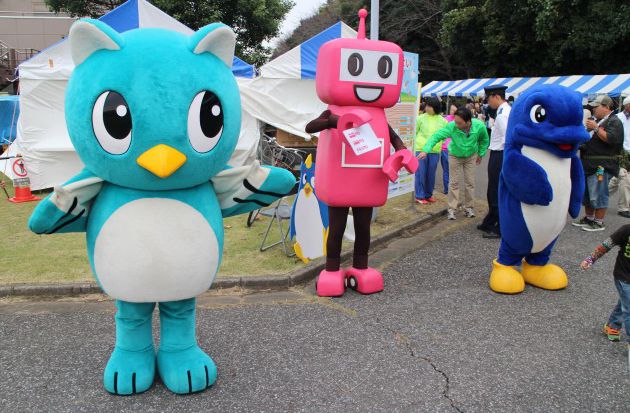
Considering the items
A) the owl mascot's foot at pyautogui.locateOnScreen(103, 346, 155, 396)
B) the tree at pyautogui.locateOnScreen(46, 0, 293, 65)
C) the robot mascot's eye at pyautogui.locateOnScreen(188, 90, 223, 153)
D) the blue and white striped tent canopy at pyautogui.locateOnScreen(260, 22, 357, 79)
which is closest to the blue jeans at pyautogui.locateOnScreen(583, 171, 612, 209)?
the robot mascot's eye at pyautogui.locateOnScreen(188, 90, 223, 153)

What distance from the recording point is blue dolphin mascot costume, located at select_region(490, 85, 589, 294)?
4037 millimetres

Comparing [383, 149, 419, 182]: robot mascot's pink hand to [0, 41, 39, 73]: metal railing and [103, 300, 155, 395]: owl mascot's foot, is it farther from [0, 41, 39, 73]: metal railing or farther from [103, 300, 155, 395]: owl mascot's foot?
[0, 41, 39, 73]: metal railing

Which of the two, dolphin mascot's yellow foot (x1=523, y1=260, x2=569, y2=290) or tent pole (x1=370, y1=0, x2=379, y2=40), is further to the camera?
tent pole (x1=370, y1=0, x2=379, y2=40)

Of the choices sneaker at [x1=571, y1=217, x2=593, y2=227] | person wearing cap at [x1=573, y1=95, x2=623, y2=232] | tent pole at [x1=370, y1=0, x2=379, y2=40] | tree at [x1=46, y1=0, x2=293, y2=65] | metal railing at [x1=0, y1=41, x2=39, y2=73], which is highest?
tree at [x1=46, y1=0, x2=293, y2=65]

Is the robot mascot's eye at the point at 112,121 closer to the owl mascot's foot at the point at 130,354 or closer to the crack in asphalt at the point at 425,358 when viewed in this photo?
the owl mascot's foot at the point at 130,354

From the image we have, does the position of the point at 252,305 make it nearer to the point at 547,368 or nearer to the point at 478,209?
the point at 547,368

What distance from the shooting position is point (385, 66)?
428cm

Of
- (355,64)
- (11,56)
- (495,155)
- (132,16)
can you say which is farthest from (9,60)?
(355,64)

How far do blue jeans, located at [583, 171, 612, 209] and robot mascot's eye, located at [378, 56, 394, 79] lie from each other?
3.97 m

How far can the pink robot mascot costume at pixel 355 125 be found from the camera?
4.19 metres

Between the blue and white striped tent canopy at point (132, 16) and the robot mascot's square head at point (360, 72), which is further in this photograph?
the blue and white striped tent canopy at point (132, 16)

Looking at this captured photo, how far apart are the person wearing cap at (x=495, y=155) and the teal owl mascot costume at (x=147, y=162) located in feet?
14.5

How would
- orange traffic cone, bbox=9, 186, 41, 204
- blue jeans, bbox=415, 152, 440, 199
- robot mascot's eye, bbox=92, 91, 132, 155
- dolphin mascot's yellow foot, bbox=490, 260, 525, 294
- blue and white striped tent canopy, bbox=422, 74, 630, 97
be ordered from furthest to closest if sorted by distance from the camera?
blue and white striped tent canopy, bbox=422, 74, 630, 97
orange traffic cone, bbox=9, 186, 41, 204
blue jeans, bbox=415, 152, 440, 199
dolphin mascot's yellow foot, bbox=490, 260, 525, 294
robot mascot's eye, bbox=92, 91, 132, 155

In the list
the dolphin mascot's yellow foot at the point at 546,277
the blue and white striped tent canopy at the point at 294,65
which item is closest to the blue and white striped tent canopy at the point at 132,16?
the blue and white striped tent canopy at the point at 294,65
